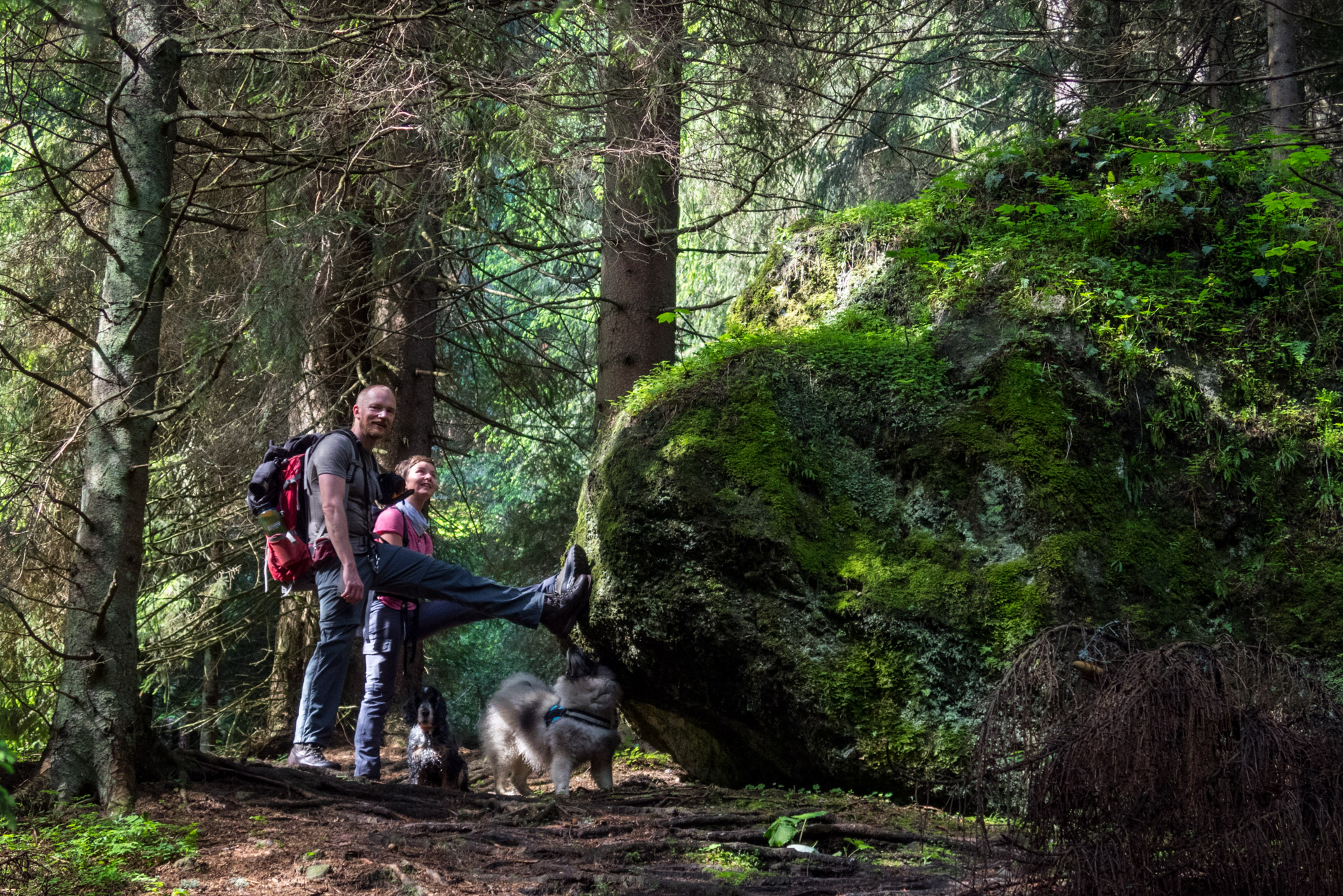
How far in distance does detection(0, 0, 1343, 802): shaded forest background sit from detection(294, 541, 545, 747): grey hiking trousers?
38.4 inches

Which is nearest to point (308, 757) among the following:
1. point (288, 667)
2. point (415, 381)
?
point (288, 667)

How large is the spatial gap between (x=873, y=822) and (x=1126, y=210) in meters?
4.94

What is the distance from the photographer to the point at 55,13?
11.7 ft

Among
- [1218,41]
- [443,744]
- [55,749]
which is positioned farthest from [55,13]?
[1218,41]

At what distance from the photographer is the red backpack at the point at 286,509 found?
247 inches

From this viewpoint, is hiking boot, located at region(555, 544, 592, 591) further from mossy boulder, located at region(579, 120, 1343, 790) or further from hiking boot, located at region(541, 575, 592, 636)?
mossy boulder, located at region(579, 120, 1343, 790)

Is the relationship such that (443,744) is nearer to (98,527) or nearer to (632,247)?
(98,527)

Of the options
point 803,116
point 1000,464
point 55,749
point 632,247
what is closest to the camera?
point 55,749

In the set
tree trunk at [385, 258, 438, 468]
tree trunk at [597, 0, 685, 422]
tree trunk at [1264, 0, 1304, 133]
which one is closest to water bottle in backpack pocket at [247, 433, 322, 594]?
tree trunk at [597, 0, 685, 422]

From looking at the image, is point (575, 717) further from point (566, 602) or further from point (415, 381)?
point (415, 381)

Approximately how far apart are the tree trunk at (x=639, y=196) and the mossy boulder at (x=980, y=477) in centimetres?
160

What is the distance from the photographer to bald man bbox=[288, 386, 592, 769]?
20.2ft

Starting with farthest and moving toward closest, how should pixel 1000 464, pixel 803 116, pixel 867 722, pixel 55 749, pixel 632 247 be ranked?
pixel 632 247 < pixel 803 116 < pixel 1000 464 < pixel 867 722 < pixel 55 749

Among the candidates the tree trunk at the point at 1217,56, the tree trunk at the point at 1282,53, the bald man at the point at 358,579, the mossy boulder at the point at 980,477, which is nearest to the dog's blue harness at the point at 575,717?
the mossy boulder at the point at 980,477
